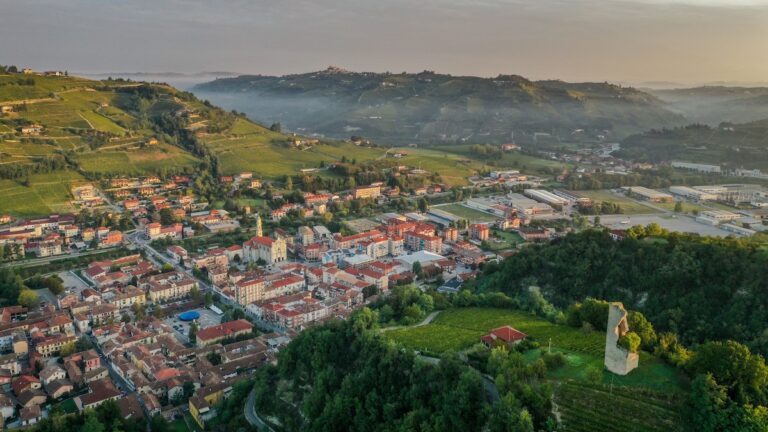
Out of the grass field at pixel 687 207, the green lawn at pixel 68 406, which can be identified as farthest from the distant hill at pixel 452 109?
the green lawn at pixel 68 406

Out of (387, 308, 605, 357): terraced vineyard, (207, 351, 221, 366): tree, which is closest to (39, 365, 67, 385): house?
(207, 351, 221, 366): tree

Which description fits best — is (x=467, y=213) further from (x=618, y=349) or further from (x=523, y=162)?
(x=618, y=349)

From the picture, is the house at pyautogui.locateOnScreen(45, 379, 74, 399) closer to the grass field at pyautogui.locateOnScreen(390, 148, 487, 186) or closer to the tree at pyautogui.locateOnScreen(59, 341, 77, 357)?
the tree at pyautogui.locateOnScreen(59, 341, 77, 357)

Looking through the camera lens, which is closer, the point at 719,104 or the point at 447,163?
the point at 447,163

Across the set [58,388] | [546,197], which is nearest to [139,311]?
[58,388]

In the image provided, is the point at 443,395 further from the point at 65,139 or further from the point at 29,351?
the point at 65,139

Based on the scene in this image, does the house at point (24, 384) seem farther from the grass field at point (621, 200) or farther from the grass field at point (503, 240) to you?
the grass field at point (621, 200)
